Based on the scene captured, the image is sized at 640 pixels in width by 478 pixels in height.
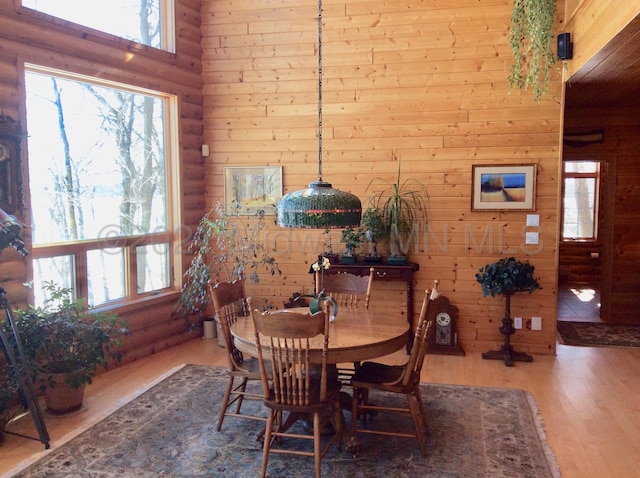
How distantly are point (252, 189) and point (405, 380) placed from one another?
316 centimetres

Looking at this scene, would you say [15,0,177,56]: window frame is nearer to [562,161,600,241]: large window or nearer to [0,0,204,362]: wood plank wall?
[0,0,204,362]: wood plank wall

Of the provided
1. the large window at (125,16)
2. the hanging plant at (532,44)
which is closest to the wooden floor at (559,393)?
the hanging plant at (532,44)

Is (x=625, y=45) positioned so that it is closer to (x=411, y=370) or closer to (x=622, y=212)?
(x=411, y=370)

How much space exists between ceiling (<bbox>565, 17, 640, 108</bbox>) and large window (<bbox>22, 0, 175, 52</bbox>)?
3886 millimetres

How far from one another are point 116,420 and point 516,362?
3491mm

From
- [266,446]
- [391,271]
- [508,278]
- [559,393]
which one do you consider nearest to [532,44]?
[508,278]

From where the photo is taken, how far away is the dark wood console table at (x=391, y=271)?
5.00 m

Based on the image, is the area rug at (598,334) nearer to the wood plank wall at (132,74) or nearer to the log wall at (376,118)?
the log wall at (376,118)

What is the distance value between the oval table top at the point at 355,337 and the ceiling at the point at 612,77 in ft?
7.65

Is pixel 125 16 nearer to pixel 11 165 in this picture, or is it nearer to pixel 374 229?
pixel 11 165

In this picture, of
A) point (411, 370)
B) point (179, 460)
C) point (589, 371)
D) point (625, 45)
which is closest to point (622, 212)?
point (589, 371)

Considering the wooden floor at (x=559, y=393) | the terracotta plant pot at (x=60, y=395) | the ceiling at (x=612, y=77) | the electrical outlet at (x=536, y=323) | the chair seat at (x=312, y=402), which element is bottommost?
the wooden floor at (x=559, y=393)

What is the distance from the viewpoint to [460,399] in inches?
154

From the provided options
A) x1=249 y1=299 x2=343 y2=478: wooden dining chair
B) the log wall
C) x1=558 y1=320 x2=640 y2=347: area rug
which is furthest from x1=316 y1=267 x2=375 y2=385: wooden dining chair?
x1=558 y1=320 x2=640 y2=347: area rug
